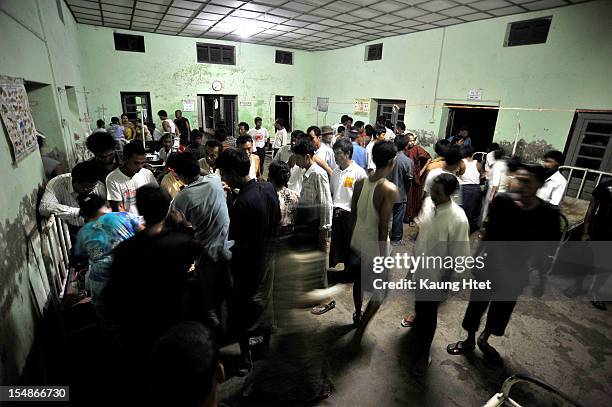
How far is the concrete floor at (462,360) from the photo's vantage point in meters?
2.43

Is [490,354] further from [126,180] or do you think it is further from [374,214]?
[126,180]

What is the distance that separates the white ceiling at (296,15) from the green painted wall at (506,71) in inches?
15.8

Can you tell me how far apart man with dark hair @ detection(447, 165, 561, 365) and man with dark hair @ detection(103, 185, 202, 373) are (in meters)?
2.51

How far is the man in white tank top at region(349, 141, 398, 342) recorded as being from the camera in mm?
2600

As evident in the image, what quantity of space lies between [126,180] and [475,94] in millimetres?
8206

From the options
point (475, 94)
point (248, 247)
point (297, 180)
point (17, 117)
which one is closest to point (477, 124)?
Result: point (475, 94)

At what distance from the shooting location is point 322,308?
3404 mm

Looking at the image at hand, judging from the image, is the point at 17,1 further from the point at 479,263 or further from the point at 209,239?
the point at 479,263

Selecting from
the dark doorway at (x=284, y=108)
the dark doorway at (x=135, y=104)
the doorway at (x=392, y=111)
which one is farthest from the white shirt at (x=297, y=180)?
the dark doorway at (x=284, y=108)

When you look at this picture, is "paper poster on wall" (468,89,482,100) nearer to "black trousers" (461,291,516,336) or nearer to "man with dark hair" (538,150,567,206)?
"man with dark hair" (538,150,567,206)

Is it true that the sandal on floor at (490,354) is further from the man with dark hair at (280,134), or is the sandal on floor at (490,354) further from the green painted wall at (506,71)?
the man with dark hair at (280,134)

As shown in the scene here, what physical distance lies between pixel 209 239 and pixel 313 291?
3.85 feet

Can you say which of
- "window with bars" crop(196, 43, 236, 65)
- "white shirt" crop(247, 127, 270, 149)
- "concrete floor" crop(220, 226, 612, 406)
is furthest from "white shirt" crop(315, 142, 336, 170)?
"window with bars" crop(196, 43, 236, 65)

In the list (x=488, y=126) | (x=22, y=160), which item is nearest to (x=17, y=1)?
(x=22, y=160)
